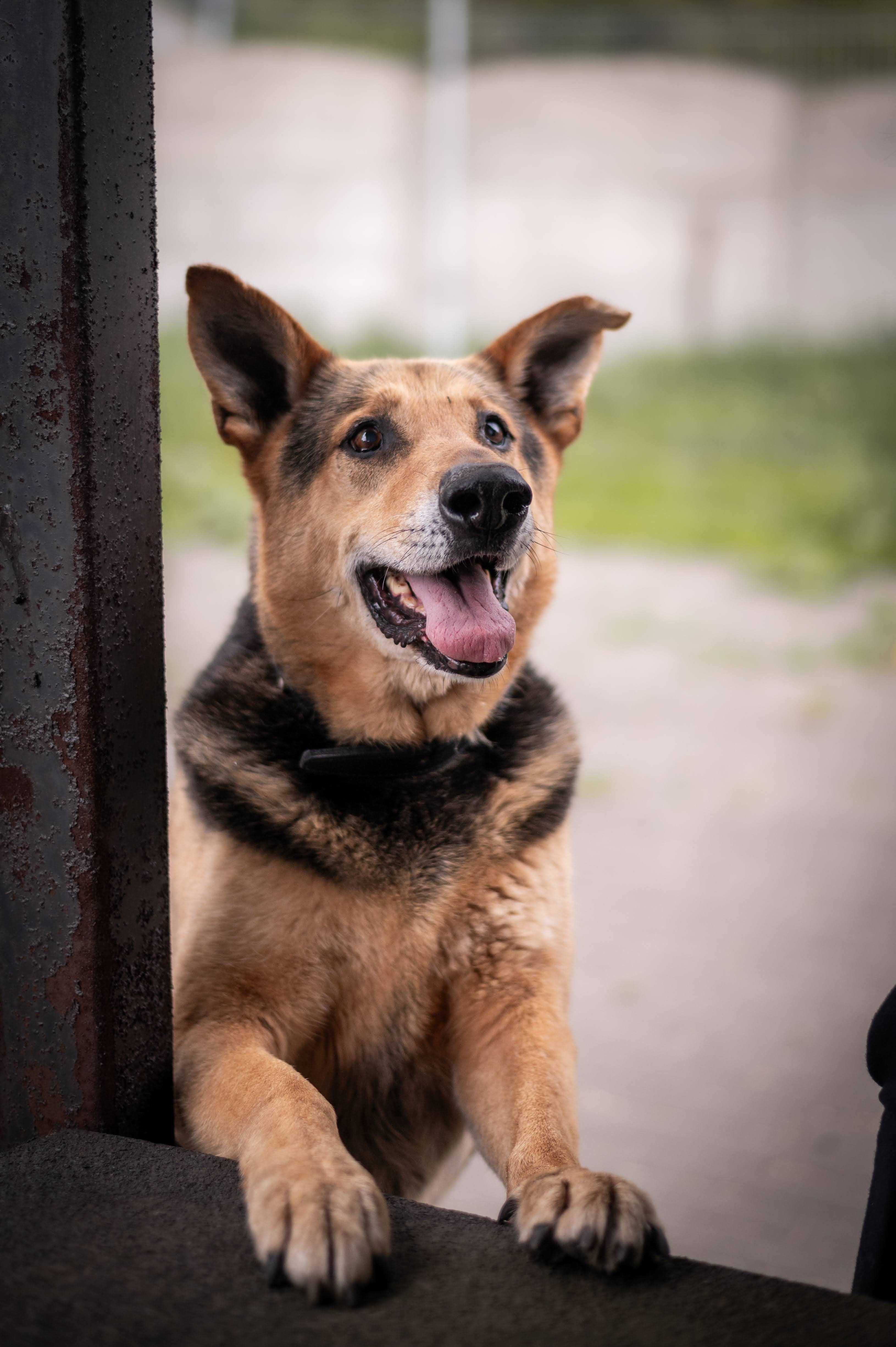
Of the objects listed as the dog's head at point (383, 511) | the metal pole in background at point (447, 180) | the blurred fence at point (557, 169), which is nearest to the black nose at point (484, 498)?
the dog's head at point (383, 511)

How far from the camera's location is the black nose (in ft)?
6.59

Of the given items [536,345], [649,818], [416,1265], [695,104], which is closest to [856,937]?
[649,818]

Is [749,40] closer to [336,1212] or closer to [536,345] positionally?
[536,345]

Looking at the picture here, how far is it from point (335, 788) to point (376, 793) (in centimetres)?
8

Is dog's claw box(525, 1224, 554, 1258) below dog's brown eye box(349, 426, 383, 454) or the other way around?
below

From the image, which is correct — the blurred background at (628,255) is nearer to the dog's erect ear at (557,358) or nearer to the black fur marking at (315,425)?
the dog's erect ear at (557,358)

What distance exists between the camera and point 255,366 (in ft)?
7.46

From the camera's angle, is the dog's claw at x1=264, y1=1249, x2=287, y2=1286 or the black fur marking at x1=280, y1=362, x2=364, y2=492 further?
the black fur marking at x1=280, y1=362, x2=364, y2=492

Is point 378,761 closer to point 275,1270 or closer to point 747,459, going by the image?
point 275,1270

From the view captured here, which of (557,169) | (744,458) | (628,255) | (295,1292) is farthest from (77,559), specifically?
(557,169)

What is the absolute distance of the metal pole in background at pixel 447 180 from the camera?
10.7 metres

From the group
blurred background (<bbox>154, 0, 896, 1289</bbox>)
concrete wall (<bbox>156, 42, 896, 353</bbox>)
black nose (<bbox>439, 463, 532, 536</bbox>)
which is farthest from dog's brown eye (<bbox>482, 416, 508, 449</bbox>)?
concrete wall (<bbox>156, 42, 896, 353</bbox>)

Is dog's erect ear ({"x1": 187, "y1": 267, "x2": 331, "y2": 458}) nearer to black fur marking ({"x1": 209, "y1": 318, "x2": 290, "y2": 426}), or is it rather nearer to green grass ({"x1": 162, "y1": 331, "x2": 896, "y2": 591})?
black fur marking ({"x1": 209, "y1": 318, "x2": 290, "y2": 426})

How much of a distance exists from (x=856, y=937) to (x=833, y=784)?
7.35ft
